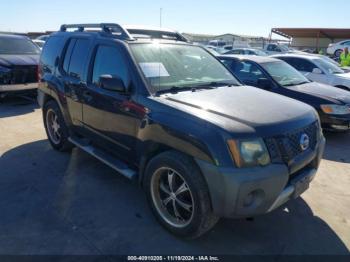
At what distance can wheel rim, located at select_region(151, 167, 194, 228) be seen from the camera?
9.84 feet

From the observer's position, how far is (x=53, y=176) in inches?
171

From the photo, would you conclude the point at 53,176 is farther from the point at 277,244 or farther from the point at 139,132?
the point at 277,244

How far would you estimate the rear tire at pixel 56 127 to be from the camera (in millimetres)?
4949

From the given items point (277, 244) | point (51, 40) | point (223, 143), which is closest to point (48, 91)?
point (51, 40)

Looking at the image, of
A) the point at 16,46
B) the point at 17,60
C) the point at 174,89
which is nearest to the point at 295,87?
the point at 174,89

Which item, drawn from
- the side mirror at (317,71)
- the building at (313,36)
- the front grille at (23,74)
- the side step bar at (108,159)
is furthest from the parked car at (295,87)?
the building at (313,36)

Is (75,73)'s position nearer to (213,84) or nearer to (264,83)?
(213,84)

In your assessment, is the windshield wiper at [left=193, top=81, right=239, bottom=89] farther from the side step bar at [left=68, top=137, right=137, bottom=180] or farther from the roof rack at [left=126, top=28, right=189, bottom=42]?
the side step bar at [left=68, top=137, right=137, bottom=180]

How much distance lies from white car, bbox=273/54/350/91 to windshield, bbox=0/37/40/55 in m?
7.67

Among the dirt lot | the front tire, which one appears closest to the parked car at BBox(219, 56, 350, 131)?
the dirt lot

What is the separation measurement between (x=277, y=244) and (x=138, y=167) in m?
1.63

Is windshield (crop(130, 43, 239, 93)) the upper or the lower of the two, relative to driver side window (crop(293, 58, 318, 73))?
upper

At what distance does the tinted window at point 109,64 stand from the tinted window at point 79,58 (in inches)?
12.4

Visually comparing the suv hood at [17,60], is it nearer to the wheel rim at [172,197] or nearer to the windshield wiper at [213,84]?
the windshield wiper at [213,84]
